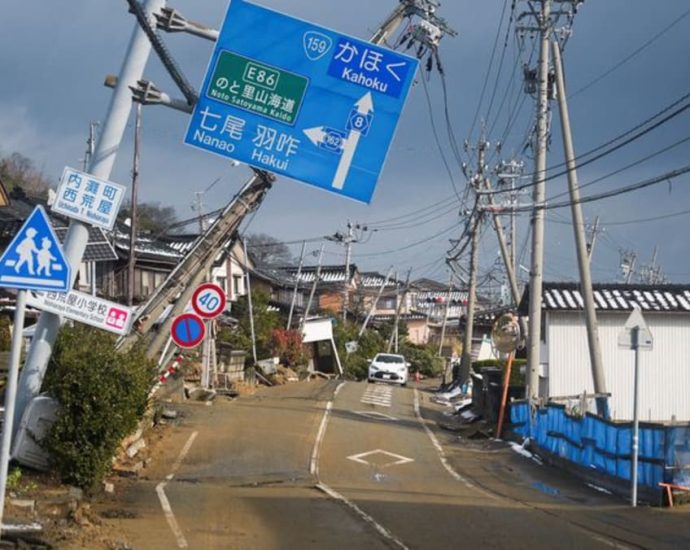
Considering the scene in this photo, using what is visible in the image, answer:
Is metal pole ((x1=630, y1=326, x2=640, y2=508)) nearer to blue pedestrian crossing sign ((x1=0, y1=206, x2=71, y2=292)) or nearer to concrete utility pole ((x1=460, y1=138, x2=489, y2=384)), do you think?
blue pedestrian crossing sign ((x1=0, y1=206, x2=71, y2=292))

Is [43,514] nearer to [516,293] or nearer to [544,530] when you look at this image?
[544,530]

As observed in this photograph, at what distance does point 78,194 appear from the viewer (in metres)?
12.9

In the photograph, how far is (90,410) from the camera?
12898 mm

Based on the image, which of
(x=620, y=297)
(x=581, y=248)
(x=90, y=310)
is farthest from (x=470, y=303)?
(x=90, y=310)

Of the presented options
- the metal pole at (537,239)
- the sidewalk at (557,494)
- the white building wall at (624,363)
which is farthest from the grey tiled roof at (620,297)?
the sidewalk at (557,494)

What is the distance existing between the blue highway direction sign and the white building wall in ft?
64.0

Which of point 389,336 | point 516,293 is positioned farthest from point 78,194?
point 389,336

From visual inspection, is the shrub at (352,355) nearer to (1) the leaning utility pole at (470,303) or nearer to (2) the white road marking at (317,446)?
(1) the leaning utility pole at (470,303)

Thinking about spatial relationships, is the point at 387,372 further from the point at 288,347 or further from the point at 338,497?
the point at 338,497

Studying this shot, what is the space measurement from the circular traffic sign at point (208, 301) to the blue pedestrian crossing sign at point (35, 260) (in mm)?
11883

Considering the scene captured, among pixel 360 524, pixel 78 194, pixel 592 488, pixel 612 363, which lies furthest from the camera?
pixel 612 363

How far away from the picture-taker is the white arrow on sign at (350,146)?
13.1 meters

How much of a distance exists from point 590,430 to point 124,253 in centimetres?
3237

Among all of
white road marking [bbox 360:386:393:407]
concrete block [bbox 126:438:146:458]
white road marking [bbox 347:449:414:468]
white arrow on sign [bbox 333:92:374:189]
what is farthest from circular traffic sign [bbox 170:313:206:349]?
white road marking [bbox 360:386:393:407]
